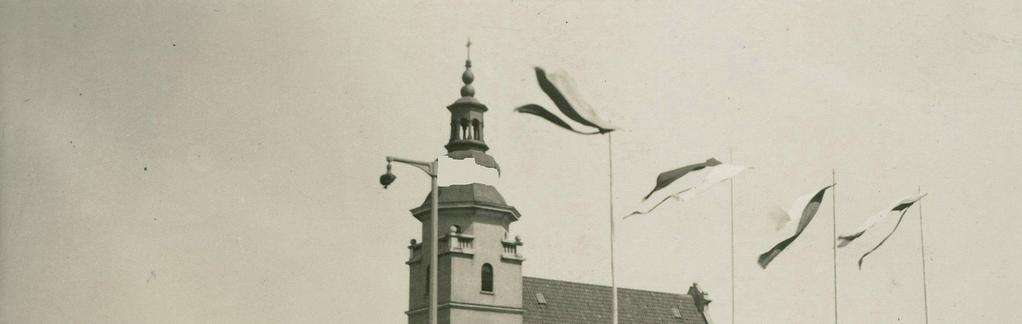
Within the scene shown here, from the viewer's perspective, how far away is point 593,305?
7431 centimetres

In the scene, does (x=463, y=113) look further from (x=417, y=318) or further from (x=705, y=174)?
(x=705, y=174)

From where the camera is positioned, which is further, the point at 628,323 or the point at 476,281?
the point at 628,323

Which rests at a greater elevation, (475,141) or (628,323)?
(475,141)

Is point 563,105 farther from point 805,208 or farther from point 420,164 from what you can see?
point 805,208

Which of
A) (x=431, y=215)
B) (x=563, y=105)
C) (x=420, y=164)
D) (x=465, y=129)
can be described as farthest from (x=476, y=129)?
(x=431, y=215)

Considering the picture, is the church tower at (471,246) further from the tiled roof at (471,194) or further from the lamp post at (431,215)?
the lamp post at (431,215)

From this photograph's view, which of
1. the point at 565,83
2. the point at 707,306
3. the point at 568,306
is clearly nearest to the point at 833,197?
the point at 565,83

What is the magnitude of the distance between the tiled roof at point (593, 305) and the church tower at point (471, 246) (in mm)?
4996

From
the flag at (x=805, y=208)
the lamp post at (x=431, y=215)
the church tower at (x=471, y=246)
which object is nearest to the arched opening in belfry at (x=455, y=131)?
the church tower at (x=471, y=246)

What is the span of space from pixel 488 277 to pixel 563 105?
33711mm

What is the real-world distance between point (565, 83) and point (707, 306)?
→ 5103cm

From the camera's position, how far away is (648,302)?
78375 millimetres

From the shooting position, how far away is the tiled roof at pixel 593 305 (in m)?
71.6

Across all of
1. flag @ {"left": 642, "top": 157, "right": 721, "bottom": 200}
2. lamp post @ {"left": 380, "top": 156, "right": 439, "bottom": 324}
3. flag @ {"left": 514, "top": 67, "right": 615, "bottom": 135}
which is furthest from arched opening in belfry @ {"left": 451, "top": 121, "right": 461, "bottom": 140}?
lamp post @ {"left": 380, "top": 156, "right": 439, "bottom": 324}
